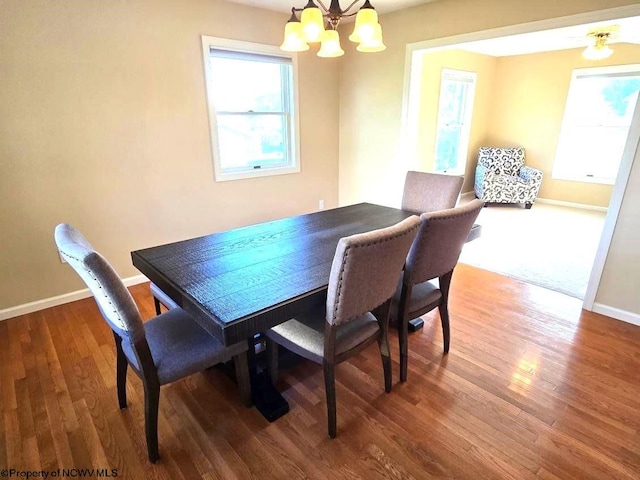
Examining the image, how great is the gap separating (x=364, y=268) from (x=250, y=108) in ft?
9.08

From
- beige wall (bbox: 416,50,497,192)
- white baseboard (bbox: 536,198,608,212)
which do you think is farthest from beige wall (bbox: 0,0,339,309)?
white baseboard (bbox: 536,198,608,212)

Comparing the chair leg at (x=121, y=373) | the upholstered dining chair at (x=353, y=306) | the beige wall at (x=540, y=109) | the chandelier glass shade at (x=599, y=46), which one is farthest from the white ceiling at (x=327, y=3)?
the beige wall at (x=540, y=109)

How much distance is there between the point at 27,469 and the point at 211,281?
41.8 inches

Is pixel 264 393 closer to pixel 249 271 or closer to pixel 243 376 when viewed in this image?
pixel 243 376

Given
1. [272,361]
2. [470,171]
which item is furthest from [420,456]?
[470,171]

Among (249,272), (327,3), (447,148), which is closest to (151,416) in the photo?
(249,272)

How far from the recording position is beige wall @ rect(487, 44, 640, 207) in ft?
17.3

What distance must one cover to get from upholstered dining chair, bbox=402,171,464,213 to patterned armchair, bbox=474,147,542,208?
3.28 m

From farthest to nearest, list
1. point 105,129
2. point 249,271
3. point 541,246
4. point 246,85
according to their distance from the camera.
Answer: point 541,246 → point 246,85 → point 105,129 → point 249,271

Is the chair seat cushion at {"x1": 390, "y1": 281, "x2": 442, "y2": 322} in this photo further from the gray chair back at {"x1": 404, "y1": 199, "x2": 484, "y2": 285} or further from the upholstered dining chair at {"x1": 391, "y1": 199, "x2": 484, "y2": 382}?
the gray chair back at {"x1": 404, "y1": 199, "x2": 484, "y2": 285}

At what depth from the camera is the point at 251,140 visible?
142 inches

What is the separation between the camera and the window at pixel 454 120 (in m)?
5.24

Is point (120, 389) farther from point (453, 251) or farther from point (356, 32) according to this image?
point (356, 32)

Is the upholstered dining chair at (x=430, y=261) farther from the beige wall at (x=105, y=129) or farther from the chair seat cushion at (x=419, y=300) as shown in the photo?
the beige wall at (x=105, y=129)
